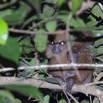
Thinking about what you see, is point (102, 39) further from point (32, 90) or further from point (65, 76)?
point (32, 90)

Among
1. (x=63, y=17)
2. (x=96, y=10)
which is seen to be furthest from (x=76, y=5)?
(x=96, y=10)

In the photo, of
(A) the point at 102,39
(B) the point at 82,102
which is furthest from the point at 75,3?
(B) the point at 82,102

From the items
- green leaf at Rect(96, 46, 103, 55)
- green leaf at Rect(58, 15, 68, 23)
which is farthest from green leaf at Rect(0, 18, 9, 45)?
green leaf at Rect(96, 46, 103, 55)

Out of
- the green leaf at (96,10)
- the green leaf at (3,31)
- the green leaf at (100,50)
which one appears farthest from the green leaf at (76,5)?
the green leaf at (100,50)

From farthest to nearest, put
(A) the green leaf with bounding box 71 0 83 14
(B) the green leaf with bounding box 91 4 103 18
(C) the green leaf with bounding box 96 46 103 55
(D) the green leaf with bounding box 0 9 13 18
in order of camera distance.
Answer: (C) the green leaf with bounding box 96 46 103 55 → (B) the green leaf with bounding box 91 4 103 18 → (D) the green leaf with bounding box 0 9 13 18 → (A) the green leaf with bounding box 71 0 83 14

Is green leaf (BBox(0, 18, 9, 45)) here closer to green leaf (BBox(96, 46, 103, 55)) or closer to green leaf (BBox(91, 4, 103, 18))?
green leaf (BBox(91, 4, 103, 18))
